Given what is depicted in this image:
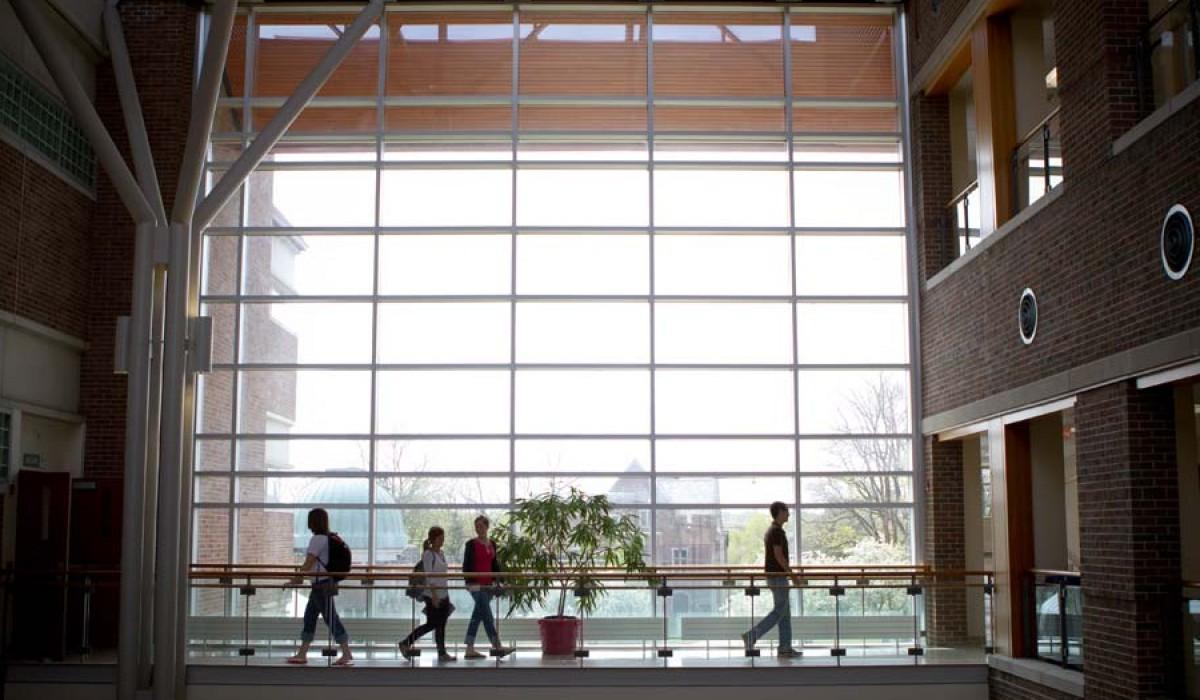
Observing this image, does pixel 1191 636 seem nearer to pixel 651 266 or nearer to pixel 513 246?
pixel 651 266

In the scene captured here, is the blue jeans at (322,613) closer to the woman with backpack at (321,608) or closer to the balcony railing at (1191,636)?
the woman with backpack at (321,608)

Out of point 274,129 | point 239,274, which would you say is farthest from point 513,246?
point 274,129

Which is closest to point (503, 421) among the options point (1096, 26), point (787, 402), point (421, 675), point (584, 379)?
point (584, 379)

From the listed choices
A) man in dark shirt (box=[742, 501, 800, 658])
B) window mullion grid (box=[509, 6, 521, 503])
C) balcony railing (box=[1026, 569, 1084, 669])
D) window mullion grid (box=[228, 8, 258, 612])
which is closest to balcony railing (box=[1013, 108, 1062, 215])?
Answer: balcony railing (box=[1026, 569, 1084, 669])

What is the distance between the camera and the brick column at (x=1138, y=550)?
38.4 feet

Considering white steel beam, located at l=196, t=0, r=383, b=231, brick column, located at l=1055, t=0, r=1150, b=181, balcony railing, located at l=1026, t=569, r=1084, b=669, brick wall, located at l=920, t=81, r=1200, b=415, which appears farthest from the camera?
white steel beam, located at l=196, t=0, r=383, b=231

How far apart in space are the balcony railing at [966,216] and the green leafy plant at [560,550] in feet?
19.8

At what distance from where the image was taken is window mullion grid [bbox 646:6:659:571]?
1916cm

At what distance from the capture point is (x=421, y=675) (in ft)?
47.9

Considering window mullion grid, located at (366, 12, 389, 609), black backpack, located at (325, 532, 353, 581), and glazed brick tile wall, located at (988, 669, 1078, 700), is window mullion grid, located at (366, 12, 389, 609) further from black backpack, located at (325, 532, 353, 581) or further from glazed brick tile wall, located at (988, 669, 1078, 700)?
glazed brick tile wall, located at (988, 669, 1078, 700)

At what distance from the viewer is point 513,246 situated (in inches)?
777

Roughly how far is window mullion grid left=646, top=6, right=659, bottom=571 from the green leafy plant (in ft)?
8.12

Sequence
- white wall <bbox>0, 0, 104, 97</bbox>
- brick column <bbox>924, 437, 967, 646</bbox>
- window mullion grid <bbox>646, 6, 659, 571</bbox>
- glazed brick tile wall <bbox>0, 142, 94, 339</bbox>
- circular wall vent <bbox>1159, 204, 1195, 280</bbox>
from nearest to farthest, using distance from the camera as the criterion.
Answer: circular wall vent <bbox>1159, 204, 1195, 280</bbox> → glazed brick tile wall <bbox>0, 142, 94, 339</bbox> → white wall <bbox>0, 0, 104, 97</bbox> → brick column <bbox>924, 437, 967, 646</bbox> → window mullion grid <bbox>646, 6, 659, 571</bbox>

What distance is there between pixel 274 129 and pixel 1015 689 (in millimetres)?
10480
